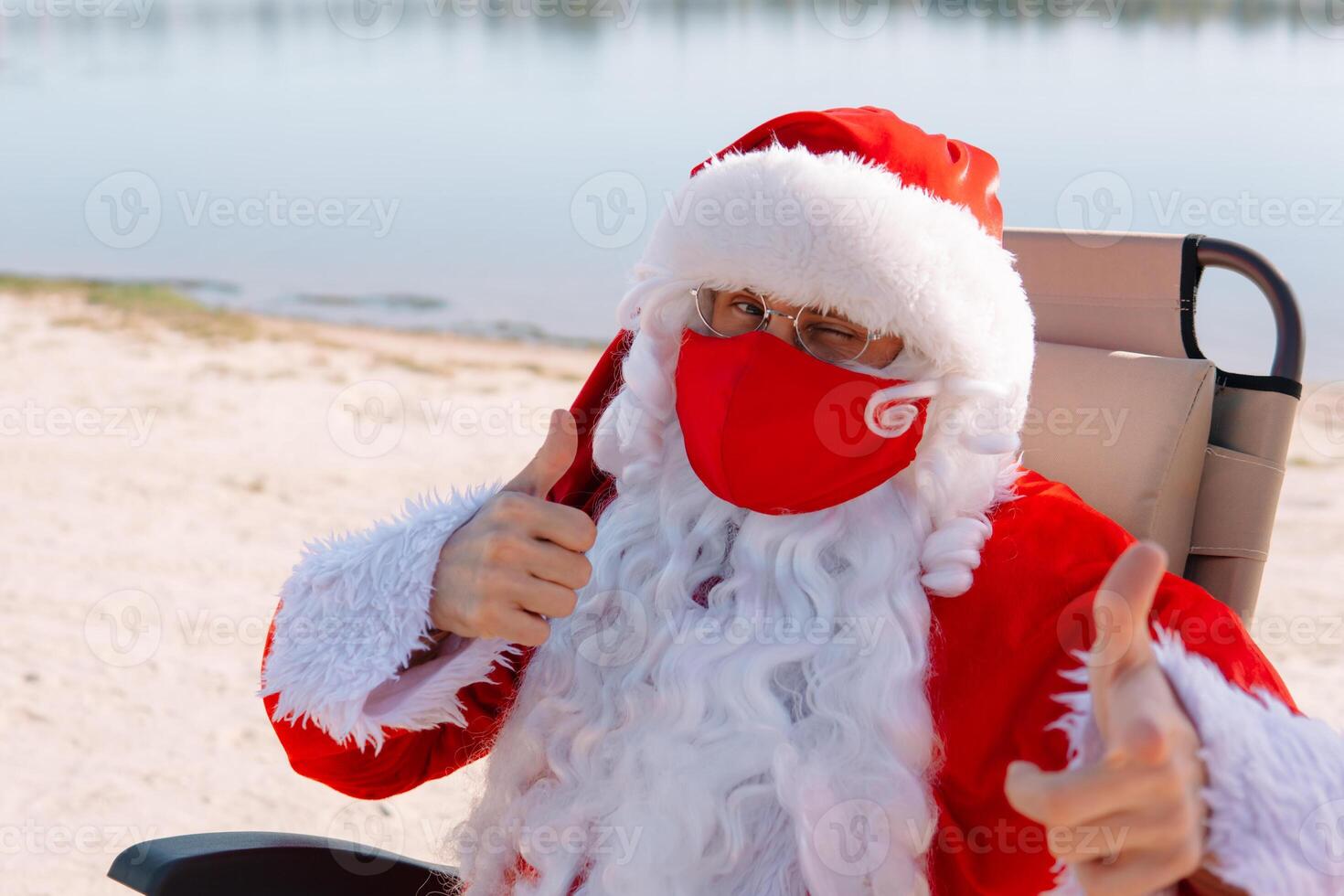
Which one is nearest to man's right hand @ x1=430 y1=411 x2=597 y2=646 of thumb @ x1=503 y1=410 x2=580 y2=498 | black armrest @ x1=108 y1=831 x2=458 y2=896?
thumb @ x1=503 y1=410 x2=580 y2=498

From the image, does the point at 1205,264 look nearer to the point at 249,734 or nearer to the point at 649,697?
the point at 649,697

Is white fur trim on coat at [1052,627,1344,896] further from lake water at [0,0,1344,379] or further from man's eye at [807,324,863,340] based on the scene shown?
lake water at [0,0,1344,379]

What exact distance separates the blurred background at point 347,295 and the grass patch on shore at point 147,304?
1.7 inches

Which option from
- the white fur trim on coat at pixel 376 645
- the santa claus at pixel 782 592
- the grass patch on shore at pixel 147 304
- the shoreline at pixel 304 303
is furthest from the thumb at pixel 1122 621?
the grass patch on shore at pixel 147 304

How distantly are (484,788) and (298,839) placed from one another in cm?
25

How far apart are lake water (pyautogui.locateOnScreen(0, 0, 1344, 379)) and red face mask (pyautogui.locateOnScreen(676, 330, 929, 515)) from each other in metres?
0.43

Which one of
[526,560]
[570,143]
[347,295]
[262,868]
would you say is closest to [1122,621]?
[526,560]

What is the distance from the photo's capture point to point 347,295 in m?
8.79

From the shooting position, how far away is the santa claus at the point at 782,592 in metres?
1.25

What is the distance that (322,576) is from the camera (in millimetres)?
1415

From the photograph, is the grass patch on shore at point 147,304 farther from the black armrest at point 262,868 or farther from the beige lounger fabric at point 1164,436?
the beige lounger fabric at point 1164,436

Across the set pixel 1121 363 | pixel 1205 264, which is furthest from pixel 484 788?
pixel 1205 264

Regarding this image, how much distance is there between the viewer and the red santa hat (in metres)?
1.29

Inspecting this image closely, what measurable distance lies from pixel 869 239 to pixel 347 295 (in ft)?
26.4
